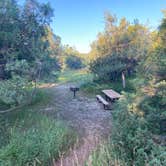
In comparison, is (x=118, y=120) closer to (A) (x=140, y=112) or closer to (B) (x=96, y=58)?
(A) (x=140, y=112)

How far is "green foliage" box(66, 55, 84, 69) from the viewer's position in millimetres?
34531

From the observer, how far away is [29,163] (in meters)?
4.25

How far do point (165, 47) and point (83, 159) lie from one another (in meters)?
3.52

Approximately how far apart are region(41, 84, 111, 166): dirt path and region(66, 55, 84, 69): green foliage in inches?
919

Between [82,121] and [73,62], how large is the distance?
91.2 ft

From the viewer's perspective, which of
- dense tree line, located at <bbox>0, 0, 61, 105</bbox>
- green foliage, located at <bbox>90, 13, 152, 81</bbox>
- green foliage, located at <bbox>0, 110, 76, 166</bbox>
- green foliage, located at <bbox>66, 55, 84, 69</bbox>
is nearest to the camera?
green foliage, located at <bbox>0, 110, 76, 166</bbox>

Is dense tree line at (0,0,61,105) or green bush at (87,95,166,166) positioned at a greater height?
dense tree line at (0,0,61,105)

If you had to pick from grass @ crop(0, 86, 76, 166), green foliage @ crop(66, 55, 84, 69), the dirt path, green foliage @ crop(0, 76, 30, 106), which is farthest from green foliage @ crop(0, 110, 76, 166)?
green foliage @ crop(66, 55, 84, 69)

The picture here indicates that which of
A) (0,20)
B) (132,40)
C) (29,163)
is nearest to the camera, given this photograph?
(29,163)

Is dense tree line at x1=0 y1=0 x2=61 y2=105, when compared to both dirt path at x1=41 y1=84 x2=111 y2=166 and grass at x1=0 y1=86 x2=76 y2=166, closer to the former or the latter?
grass at x1=0 y1=86 x2=76 y2=166

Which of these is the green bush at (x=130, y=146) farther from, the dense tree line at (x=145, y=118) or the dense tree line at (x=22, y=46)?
the dense tree line at (x=22, y=46)

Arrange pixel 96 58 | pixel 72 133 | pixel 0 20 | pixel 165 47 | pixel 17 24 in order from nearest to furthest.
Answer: pixel 165 47 < pixel 72 133 < pixel 0 20 < pixel 17 24 < pixel 96 58

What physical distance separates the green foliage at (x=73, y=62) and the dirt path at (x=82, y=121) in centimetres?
2335

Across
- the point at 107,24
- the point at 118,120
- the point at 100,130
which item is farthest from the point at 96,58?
the point at 118,120
